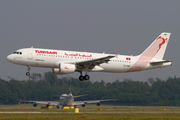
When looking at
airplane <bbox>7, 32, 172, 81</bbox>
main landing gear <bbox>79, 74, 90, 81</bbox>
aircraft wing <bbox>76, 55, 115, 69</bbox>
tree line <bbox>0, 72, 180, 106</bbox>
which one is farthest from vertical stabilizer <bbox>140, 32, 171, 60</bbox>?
tree line <bbox>0, 72, 180, 106</bbox>

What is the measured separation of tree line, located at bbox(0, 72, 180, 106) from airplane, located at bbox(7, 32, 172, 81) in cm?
3393

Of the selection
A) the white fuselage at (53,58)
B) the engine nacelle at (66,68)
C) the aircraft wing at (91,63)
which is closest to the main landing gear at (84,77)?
the white fuselage at (53,58)

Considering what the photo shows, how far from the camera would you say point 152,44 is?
53.3 metres

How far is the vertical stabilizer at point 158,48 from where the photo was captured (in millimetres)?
52031

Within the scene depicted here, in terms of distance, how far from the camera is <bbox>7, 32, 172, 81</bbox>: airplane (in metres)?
45.1

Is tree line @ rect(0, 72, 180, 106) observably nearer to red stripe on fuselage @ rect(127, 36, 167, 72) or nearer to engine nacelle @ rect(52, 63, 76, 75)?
red stripe on fuselage @ rect(127, 36, 167, 72)

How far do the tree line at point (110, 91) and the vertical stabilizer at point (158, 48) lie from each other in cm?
3216

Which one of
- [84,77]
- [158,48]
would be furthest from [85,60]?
[158,48]

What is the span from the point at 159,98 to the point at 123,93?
10494 millimetres

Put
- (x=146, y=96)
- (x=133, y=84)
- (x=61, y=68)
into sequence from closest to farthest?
(x=61, y=68)
(x=146, y=96)
(x=133, y=84)

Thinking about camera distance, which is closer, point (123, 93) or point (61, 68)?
point (61, 68)
